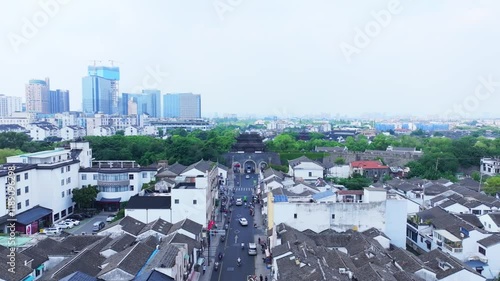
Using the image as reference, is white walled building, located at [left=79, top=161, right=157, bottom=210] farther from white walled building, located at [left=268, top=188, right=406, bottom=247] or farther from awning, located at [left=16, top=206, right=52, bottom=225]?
white walled building, located at [left=268, top=188, right=406, bottom=247]

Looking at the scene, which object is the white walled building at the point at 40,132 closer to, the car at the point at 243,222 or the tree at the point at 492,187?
the car at the point at 243,222

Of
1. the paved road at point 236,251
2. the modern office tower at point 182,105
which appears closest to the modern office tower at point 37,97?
the modern office tower at point 182,105

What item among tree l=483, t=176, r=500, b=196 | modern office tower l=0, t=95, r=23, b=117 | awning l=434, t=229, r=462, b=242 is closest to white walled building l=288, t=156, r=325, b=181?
tree l=483, t=176, r=500, b=196

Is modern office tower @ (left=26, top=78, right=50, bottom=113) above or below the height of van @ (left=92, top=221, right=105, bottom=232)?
above

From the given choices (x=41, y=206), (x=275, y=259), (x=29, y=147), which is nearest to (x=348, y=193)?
(x=275, y=259)

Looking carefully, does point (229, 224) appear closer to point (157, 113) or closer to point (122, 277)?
point (122, 277)

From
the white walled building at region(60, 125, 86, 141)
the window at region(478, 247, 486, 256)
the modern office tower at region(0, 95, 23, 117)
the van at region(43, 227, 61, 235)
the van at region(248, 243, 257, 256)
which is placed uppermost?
the modern office tower at region(0, 95, 23, 117)

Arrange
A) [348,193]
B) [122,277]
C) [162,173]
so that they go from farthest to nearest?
[162,173] → [348,193] → [122,277]
